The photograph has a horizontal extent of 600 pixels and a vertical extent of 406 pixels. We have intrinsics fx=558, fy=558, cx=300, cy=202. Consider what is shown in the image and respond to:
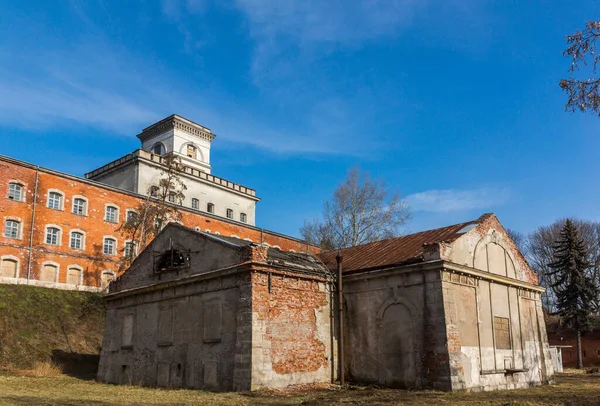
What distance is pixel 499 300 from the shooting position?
843 inches

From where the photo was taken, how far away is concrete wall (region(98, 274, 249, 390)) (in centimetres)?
1875

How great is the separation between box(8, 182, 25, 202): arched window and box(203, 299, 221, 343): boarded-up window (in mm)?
23664

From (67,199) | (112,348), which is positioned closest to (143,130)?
(67,199)

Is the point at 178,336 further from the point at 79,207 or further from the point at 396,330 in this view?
the point at 79,207

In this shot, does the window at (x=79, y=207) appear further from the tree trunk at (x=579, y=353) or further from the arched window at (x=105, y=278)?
the tree trunk at (x=579, y=353)

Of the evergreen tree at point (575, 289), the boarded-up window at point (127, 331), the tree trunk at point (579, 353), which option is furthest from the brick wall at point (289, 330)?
the tree trunk at point (579, 353)

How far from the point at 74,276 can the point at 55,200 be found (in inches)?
218

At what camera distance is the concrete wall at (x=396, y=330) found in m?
18.3

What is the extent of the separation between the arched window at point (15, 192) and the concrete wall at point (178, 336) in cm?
1686

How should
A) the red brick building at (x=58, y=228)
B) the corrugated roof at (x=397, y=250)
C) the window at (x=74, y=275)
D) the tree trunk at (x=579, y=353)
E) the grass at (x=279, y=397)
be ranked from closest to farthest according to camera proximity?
the grass at (x=279, y=397) < the corrugated roof at (x=397, y=250) < the red brick building at (x=58, y=228) < the window at (x=74, y=275) < the tree trunk at (x=579, y=353)

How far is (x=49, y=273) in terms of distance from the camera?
3825 cm

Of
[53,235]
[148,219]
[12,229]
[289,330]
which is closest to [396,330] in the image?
[289,330]

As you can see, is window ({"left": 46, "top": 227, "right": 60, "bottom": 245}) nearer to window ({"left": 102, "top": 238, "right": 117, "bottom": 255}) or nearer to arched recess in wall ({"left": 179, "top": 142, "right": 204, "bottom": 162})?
window ({"left": 102, "top": 238, "right": 117, "bottom": 255})

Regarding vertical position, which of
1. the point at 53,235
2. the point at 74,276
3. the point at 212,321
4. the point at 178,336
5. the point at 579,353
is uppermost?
the point at 53,235
